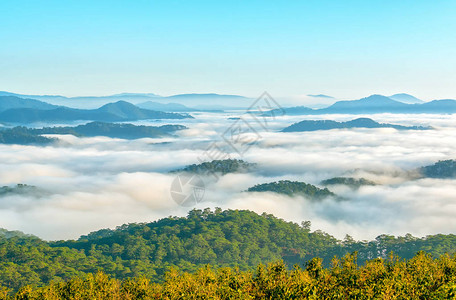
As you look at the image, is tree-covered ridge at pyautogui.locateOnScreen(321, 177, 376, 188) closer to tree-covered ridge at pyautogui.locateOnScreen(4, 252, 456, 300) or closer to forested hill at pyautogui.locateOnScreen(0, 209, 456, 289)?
forested hill at pyautogui.locateOnScreen(0, 209, 456, 289)

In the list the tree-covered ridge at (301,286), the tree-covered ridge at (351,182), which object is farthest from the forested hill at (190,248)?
the tree-covered ridge at (351,182)

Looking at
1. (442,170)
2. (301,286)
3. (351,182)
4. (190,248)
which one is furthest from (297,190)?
(301,286)

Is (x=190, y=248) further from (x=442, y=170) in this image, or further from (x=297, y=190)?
(x=442, y=170)

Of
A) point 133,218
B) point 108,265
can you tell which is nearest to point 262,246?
point 108,265

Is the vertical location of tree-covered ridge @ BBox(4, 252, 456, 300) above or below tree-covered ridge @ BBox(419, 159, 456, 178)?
above

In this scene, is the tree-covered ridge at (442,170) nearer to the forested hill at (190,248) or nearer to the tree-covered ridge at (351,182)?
the tree-covered ridge at (351,182)

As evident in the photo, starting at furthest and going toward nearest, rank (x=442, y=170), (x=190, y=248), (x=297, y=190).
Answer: (x=442, y=170) → (x=297, y=190) → (x=190, y=248)

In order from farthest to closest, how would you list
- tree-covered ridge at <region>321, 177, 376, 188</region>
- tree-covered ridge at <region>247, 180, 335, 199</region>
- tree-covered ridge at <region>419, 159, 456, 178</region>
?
tree-covered ridge at <region>419, 159, 456, 178</region>, tree-covered ridge at <region>321, 177, 376, 188</region>, tree-covered ridge at <region>247, 180, 335, 199</region>

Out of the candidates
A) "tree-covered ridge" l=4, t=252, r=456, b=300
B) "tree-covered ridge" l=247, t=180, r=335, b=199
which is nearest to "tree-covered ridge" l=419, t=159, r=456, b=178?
"tree-covered ridge" l=247, t=180, r=335, b=199
